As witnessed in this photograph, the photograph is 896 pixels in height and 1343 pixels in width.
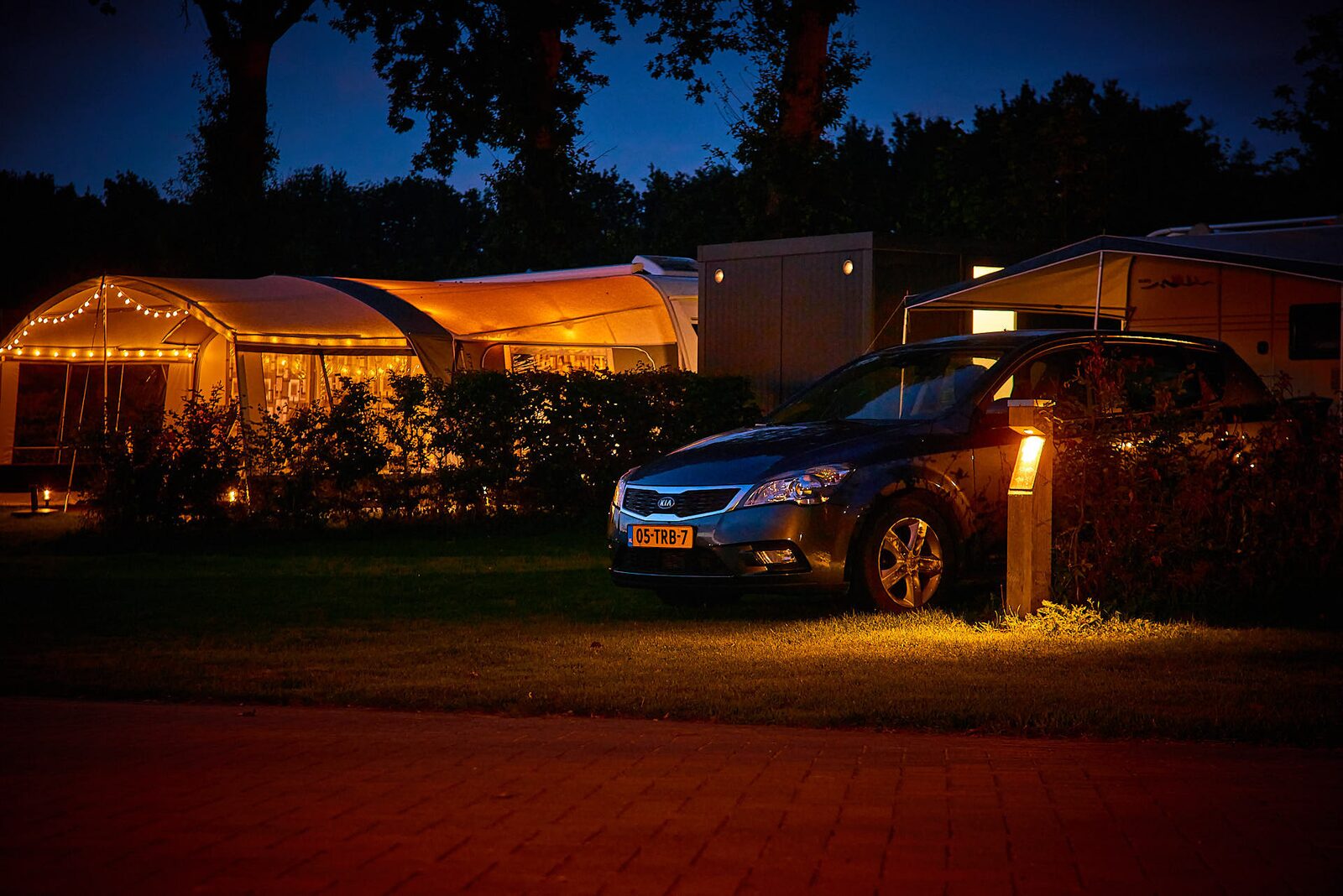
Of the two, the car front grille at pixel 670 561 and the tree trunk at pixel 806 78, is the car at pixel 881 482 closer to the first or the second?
the car front grille at pixel 670 561

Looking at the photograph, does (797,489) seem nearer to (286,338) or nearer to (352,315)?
(286,338)

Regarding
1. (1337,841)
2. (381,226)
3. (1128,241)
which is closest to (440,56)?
(1128,241)

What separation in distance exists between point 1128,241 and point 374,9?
22268 millimetres

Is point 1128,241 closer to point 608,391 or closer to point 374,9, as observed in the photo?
point 608,391

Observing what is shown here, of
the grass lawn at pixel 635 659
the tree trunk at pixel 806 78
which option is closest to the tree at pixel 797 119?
the tree trunk at pixel 806 78

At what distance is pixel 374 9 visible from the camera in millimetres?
31812

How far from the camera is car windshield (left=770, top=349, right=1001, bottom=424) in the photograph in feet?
35.2

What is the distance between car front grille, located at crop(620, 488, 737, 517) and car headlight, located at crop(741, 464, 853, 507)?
0.54 feet

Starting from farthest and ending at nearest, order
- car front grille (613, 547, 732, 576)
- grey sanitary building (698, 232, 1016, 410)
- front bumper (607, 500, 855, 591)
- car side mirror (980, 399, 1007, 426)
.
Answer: grey sanitary building (698, 232, 1016, 410) → car side mirror (980, 399, 1007, 426) → car front grille (613, 547, 732, 576) → front bumper (607, 500, 855, 591)

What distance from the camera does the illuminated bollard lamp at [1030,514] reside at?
9.39m

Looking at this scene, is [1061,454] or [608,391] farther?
[608,391]

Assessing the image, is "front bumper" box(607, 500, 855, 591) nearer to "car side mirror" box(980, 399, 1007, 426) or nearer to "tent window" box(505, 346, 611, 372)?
"car side mirror" box(980, 399, 1007, 426)

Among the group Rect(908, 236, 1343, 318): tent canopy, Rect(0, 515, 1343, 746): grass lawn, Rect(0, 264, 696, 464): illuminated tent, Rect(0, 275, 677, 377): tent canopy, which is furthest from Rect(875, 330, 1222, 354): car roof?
Rect(0, 275, 677, 377): tent canopy

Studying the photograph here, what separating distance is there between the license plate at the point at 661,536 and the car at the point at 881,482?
1 centimetres
